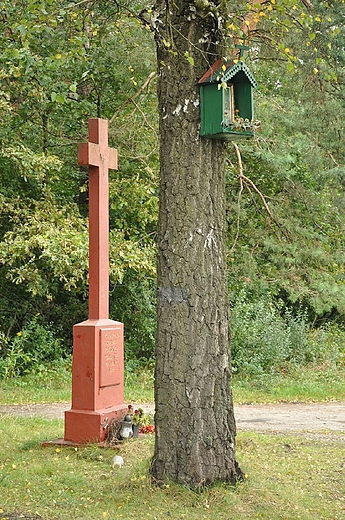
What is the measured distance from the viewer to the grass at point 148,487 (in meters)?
4.97

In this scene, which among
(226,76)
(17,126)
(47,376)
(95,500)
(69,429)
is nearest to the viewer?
(95,500)

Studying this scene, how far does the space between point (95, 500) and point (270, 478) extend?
4.60ft

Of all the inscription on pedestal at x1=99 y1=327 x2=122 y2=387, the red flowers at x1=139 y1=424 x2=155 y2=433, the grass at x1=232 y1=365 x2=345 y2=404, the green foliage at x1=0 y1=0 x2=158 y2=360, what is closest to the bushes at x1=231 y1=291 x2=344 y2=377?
the grass at x1=232 y1=365 x2=345 y2=404

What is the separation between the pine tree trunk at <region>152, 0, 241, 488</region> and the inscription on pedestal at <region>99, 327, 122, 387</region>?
1.90 metres

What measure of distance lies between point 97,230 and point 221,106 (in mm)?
2407

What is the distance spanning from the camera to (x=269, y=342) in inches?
526

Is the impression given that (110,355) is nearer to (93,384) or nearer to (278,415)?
(93,384)

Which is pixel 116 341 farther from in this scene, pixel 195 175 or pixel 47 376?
pixel 47 376

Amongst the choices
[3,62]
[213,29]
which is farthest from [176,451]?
[3,62]

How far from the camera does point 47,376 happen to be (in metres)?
12.4

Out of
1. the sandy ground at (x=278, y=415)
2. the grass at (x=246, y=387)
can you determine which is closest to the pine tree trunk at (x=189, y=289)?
the sandy ground at (x=278, y=415)

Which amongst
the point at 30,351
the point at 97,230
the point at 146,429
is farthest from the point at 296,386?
the point at 97,230

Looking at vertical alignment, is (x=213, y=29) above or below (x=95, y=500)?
above

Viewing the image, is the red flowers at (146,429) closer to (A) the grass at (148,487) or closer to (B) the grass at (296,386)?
(A) the grass at (148,487)
